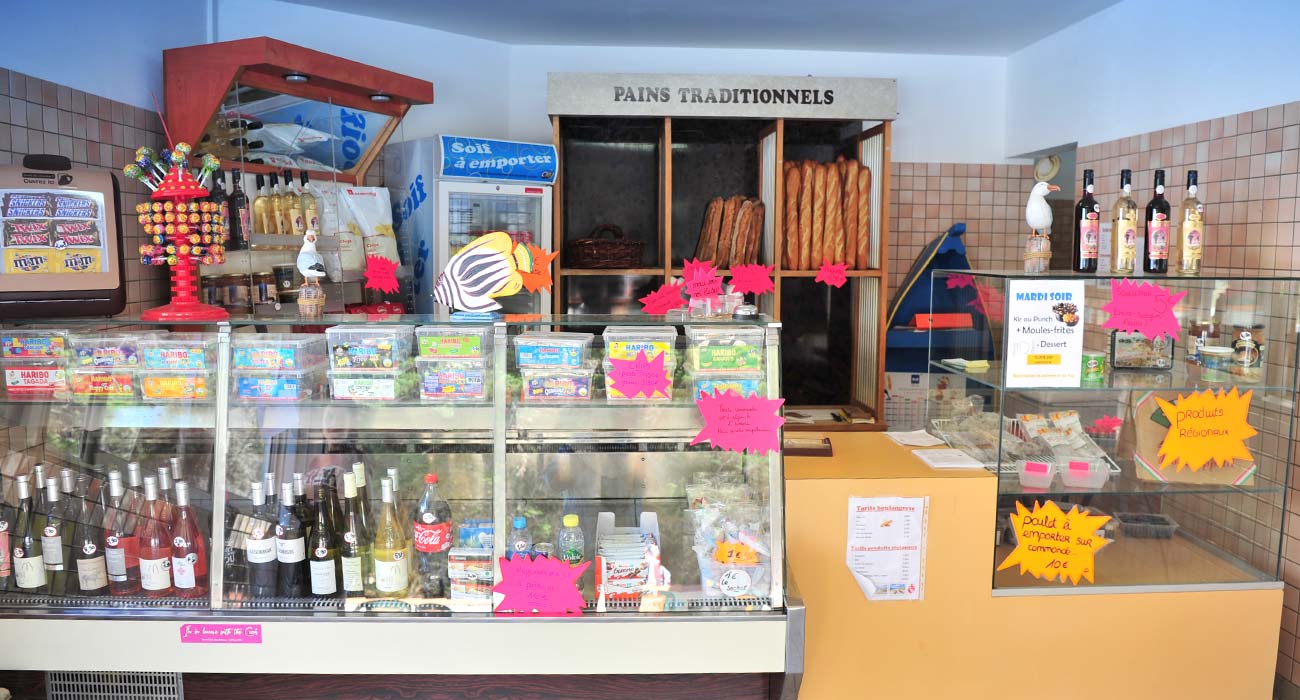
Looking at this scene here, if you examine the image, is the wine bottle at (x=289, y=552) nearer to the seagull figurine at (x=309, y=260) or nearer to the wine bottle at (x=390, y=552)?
the wine bottle at (x=390, y=552)

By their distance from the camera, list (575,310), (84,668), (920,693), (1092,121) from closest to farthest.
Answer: (84,668) < (920,693) < (1092,121) < (575,310)

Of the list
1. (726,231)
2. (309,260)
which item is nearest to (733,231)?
(726,231)

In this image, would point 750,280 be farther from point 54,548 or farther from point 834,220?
point 54,548

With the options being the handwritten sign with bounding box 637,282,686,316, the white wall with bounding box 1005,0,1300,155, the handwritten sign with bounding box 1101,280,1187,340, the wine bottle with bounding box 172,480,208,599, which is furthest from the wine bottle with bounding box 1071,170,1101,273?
the wine bottle with bounding box 172,480,208,599

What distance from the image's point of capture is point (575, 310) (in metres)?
4.89

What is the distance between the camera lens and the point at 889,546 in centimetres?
261

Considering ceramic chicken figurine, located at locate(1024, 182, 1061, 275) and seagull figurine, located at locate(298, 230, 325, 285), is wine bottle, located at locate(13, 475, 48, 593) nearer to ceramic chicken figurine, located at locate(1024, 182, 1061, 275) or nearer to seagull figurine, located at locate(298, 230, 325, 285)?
seagull figurine, located at locate(298, 230, 325, 285)

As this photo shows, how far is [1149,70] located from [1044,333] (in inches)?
80.1

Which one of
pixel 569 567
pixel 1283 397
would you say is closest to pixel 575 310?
pixel 569 567

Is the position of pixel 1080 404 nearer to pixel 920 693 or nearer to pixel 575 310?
pixel 920 693

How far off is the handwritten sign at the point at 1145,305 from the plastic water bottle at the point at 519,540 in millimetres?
1796

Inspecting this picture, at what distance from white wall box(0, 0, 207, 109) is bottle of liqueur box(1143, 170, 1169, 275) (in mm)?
3463

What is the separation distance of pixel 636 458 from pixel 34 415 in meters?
1.54

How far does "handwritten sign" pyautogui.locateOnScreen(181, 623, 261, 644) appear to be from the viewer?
6.68ft
